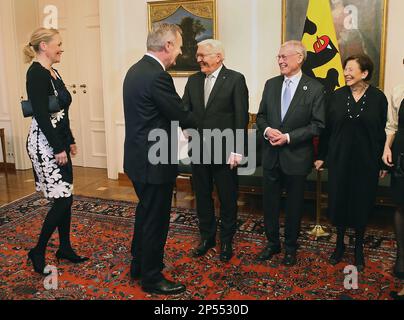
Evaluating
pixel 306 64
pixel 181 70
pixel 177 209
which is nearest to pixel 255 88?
pixel 306 64

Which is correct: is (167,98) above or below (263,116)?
above

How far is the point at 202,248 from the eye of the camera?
11.1ft

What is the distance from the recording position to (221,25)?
4898 millimetres

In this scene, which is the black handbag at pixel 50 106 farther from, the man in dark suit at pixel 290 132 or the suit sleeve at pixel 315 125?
the suit sleeve at pixel 315 125

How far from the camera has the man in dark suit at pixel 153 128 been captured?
248cm

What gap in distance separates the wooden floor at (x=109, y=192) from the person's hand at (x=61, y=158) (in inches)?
77.3

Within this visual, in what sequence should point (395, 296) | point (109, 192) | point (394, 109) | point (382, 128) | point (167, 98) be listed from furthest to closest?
point (109, 192) → point (382, 128) → point (394, 109) → point (395, 296) → point (167, 98)

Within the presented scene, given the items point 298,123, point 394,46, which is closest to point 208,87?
point 298,123

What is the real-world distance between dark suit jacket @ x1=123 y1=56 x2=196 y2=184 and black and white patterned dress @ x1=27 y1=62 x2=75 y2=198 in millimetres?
599

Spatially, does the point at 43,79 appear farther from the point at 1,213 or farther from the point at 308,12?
the point at 308,12

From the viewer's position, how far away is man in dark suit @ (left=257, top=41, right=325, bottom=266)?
9.95ft

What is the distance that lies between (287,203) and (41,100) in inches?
72.1

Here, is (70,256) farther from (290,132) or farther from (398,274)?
(398,274)

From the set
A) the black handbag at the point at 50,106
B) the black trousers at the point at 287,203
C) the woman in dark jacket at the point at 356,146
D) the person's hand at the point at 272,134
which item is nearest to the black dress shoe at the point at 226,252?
the black trousers at the point at 287,203
